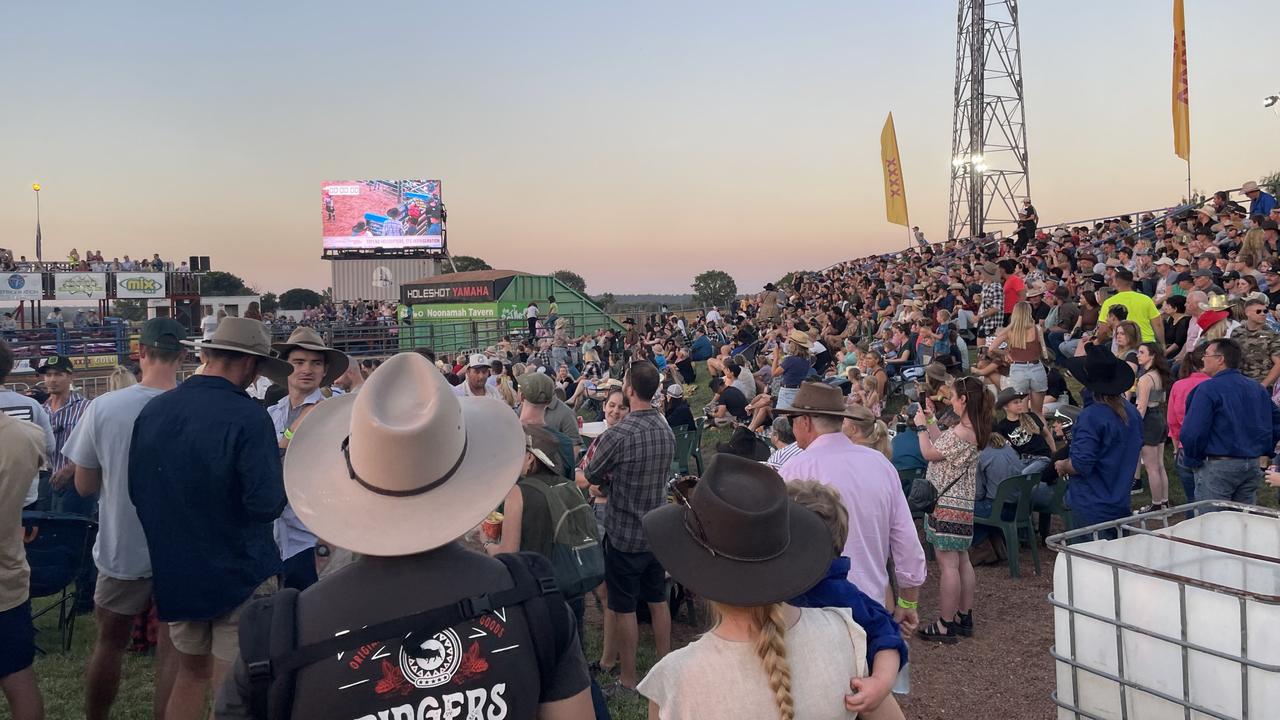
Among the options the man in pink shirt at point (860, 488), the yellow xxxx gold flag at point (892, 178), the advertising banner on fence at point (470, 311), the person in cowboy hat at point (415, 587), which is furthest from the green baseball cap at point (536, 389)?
the advertising banner on fence at point (470, 311)

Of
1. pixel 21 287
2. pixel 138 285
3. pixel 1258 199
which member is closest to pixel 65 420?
pixel 1258 199

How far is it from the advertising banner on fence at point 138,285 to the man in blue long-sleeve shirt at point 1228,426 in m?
39.4

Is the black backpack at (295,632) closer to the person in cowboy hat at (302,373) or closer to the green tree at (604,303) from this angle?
the person in cowboy hat at (302,373)

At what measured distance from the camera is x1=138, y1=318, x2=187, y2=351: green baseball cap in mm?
3854

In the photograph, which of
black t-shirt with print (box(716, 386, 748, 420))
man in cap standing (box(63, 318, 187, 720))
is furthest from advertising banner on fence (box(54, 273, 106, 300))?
man in cap standing (box(63, 318, 187, 720))

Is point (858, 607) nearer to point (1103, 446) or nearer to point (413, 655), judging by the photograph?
point (413, 655)

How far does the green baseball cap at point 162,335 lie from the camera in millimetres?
3854

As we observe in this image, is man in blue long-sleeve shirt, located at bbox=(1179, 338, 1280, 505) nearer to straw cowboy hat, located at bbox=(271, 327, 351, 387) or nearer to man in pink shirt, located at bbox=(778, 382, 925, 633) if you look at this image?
man in pink shirt, located at bbox=(778, 382, 925, 633)

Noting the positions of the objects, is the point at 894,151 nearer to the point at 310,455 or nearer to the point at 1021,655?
the point at 1021,655

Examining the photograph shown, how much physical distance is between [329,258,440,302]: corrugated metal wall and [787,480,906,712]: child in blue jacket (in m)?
52.6

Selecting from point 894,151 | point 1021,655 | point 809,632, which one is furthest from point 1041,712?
point 894,151

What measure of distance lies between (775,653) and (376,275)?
5403 cm

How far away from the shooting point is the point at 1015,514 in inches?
252

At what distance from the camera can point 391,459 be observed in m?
1.69
